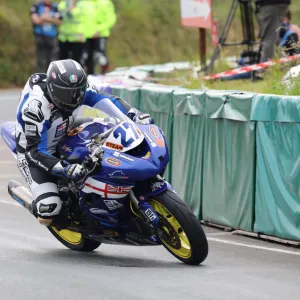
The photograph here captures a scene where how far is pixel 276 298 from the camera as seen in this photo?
8078 mm

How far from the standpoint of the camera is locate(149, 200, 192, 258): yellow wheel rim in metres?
9.34

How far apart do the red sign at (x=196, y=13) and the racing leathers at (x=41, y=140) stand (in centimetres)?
877

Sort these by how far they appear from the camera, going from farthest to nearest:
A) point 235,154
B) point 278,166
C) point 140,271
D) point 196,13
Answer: point 196,13 → point 235,154 → point 278,166 → point 140,271

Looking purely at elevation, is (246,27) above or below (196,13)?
below

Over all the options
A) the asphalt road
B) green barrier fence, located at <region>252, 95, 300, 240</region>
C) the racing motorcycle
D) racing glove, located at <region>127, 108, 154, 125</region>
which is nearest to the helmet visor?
the racing motorcycle

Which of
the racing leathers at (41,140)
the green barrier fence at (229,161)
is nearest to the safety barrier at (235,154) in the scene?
the green barrier fence at (229,161)

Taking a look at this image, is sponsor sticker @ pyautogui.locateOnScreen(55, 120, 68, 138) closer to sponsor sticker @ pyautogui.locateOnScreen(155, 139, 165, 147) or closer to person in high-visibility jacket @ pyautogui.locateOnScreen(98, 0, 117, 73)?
sponsor sticker @ pyautogui.locateOnScreen(155, 139, 165, 147)

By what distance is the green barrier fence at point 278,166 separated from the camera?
10.9 m

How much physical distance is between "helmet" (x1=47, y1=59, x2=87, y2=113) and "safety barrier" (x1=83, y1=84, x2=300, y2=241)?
2.08 m

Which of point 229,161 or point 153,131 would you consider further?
point 229,161

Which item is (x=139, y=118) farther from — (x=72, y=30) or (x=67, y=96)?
(x=72, y=30)

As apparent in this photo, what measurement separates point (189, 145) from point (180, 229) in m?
3.43

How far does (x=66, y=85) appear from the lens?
9.72m

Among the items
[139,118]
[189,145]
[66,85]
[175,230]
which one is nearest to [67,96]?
[66,85]
